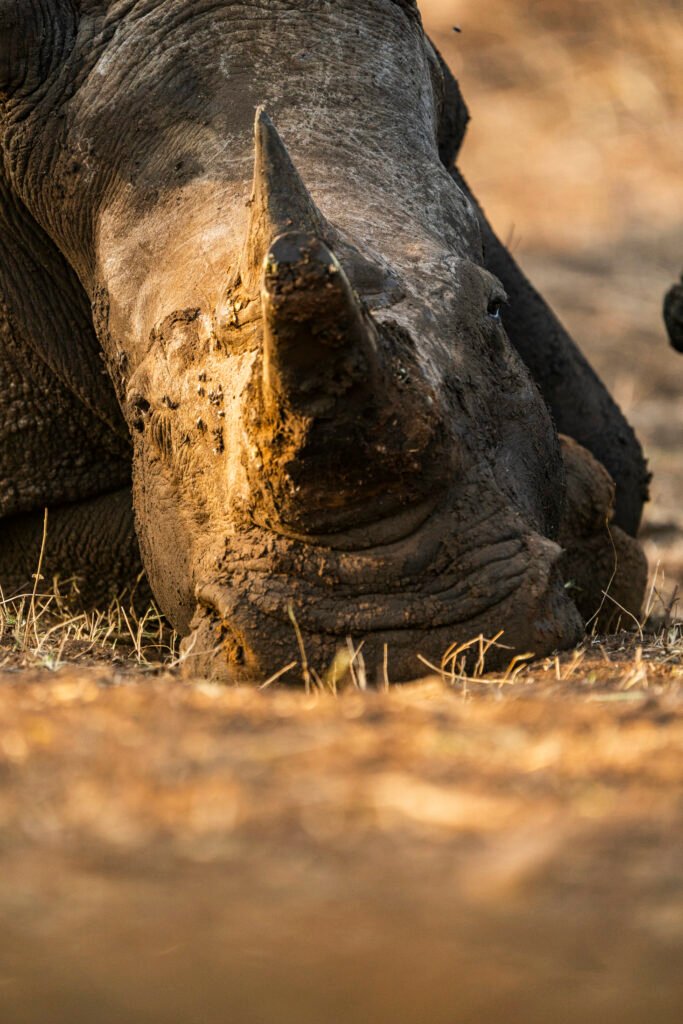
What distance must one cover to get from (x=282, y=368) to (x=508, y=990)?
1.39 m

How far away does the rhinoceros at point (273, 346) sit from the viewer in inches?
125

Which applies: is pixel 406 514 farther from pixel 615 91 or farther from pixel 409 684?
pixel 615 91

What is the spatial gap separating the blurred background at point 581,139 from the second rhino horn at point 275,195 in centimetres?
1126

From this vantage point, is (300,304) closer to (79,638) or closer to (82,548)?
(79,638)

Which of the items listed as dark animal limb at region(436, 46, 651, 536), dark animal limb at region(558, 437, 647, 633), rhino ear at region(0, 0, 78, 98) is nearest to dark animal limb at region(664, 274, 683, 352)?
dark animal limb at region(436, 46, 651, 536)

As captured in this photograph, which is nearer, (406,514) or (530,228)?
(406,514)

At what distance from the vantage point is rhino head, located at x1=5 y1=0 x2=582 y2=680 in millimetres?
3137

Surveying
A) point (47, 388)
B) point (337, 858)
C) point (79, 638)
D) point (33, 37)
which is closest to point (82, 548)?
point (47, 388)

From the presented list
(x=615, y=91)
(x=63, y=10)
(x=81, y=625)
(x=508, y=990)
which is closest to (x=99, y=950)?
(x=508, y=990)

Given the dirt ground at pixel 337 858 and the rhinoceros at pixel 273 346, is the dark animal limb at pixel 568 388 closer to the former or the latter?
the rhinoceros at pixel 273 346

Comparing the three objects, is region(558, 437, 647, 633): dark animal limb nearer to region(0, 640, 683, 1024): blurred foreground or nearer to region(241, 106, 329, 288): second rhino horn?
region(241, 106, 329, 288): second rhino horn

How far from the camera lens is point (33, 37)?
4.27m

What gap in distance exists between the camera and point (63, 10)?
429 centimetres

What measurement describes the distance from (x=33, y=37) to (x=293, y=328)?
6.12 feet
